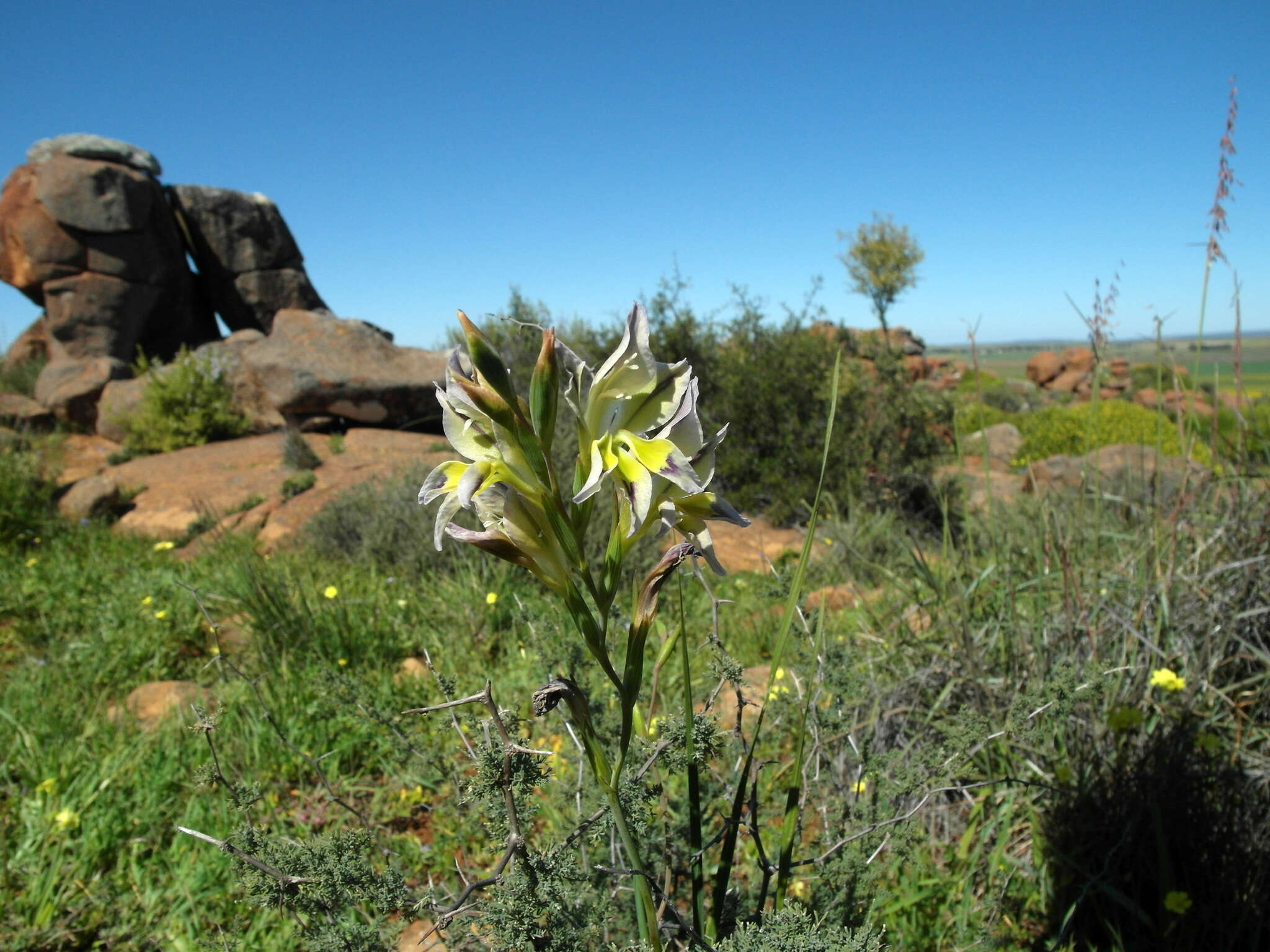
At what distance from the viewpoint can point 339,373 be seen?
35.0 ft

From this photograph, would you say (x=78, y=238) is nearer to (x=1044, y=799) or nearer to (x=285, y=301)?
(x=285, y=301)

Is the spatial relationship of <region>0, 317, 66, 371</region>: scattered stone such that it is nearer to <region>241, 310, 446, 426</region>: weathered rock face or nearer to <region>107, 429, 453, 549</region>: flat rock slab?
<region>241, 310, 446, 426</region>: weathered rock face

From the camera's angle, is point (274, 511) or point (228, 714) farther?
point (274, 511)

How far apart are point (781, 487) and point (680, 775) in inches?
185

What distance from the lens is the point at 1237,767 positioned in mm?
2125

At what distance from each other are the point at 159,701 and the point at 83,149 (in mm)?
14687

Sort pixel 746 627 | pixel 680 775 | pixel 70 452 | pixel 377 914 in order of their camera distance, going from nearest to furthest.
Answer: pixel 377 914, pixel 680 775, pixel 746 627, pixel 70 452

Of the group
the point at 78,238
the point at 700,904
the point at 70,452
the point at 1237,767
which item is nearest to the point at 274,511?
the point at 70,452

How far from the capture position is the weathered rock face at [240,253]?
15188mm

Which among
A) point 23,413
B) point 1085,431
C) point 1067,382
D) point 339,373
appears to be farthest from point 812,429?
point 1067,382

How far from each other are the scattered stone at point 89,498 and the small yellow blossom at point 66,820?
5.37 meters

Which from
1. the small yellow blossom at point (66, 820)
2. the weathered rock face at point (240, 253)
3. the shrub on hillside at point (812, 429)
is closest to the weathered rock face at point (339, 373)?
the weathered rock face at point (240, 253)

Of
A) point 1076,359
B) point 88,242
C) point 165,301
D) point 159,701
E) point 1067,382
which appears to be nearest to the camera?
point 159,701

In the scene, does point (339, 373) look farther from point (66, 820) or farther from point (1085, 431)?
point (1085, 431)
